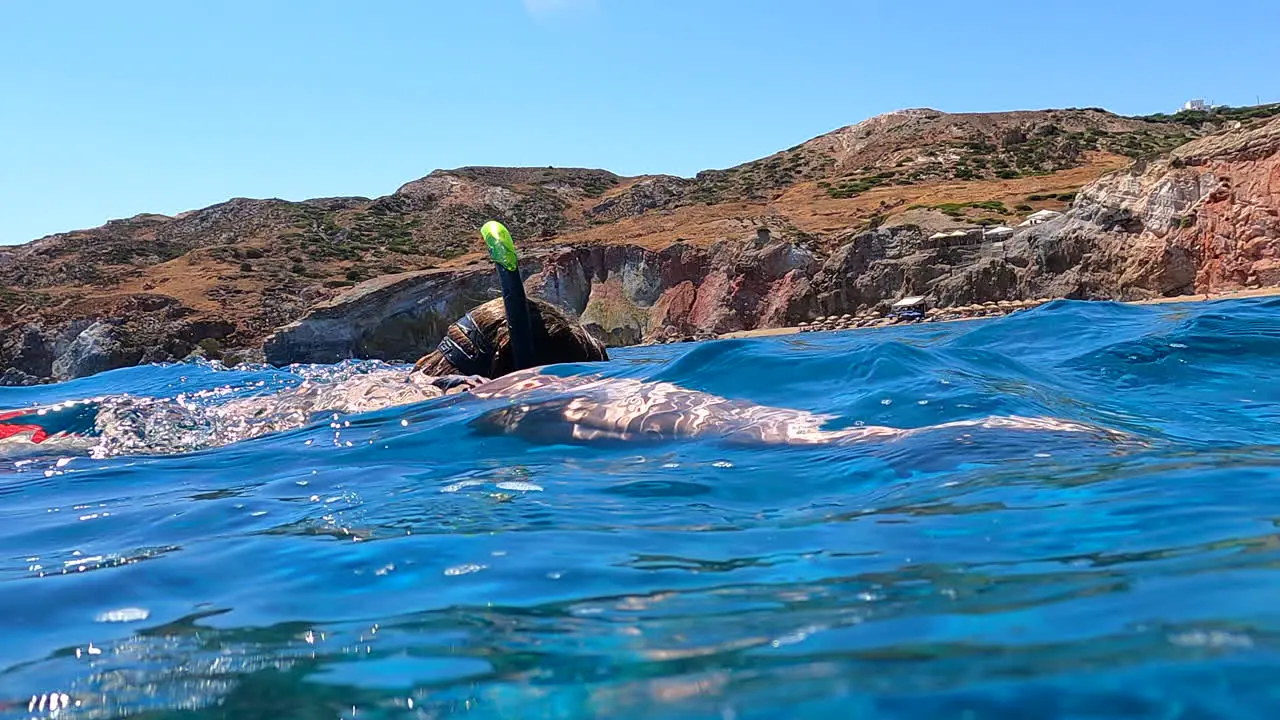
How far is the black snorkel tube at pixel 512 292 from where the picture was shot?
5.93 meters

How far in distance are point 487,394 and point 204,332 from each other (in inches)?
1088

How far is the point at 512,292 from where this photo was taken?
5965 mm

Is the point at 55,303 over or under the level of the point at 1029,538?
over

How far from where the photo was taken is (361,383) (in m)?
7.06

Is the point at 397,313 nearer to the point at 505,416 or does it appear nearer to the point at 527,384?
the point at 527,384

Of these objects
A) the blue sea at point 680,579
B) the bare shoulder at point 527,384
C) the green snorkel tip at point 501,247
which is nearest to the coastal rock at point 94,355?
the green snorkel tip at point 501,247

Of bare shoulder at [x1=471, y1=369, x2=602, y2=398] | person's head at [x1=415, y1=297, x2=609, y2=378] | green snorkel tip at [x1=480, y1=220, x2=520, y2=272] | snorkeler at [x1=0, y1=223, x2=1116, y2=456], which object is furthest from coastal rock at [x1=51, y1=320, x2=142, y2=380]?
bare shoulder at [x1=471, y1=369, x2=602, y2=398]

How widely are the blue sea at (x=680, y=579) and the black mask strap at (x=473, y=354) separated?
216 cm

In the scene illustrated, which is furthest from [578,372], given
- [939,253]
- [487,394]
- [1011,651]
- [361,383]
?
[939,253]

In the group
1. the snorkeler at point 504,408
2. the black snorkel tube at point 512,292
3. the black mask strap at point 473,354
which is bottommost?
the snorkeler at point 504,408

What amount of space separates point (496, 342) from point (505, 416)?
1.95 m

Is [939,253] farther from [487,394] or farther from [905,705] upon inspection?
[905,705]

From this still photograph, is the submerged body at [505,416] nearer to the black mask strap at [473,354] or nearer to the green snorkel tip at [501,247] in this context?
the black mask strap at [473,354]

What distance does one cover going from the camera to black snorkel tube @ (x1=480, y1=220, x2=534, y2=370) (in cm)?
593
